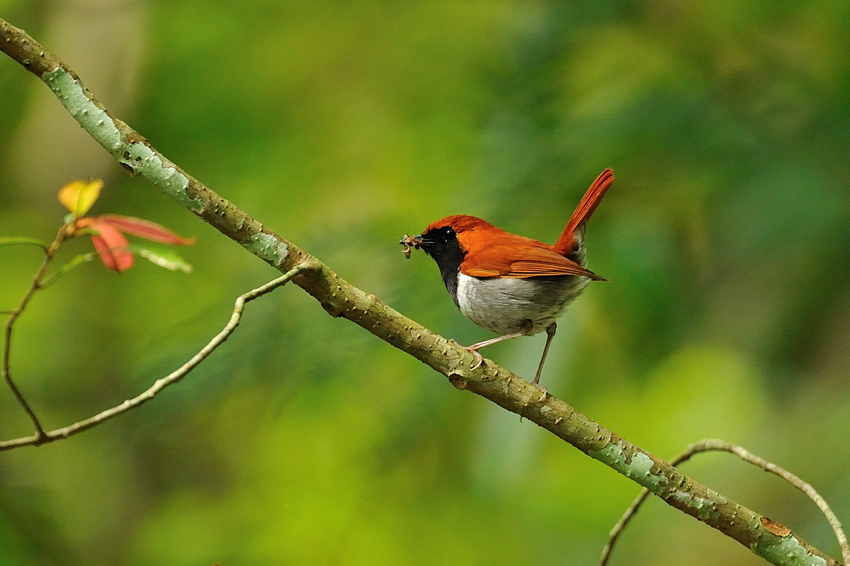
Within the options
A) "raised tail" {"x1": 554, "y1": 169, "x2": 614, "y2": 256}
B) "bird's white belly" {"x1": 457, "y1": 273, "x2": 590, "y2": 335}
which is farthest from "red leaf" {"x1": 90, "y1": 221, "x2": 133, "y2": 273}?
"raised tail" {"x1": 554, "y1": 169, "x2": 614, "y2": 256}

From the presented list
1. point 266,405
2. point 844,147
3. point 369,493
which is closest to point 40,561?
point 266,405

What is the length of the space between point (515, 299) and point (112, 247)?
165cm

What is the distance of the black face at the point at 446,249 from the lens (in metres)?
3.25

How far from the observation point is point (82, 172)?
7.09m

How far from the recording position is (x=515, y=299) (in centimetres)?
303

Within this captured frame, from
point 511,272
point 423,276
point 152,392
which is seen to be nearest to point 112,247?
point 152,392

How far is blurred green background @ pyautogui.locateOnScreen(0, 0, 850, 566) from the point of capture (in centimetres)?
371

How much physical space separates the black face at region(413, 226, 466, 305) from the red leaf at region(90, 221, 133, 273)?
1.65 m

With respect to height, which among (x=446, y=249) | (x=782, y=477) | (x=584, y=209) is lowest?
(x=782, y=477)

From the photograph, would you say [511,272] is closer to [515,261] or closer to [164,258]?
[515,261]

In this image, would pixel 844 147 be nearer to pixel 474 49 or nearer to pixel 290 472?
pixel 474 49

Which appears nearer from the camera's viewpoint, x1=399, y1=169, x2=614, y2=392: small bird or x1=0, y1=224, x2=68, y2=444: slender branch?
x1=0, y1=224, x2=68, y2=444: slender branch

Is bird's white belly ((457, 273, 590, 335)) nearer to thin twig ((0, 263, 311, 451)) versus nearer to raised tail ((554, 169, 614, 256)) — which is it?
raised tail ((554, 169, 614, 256))

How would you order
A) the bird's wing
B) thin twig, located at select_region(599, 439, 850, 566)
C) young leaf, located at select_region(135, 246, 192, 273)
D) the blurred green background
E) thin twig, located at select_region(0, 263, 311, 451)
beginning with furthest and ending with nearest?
the blurred green background
the bird's wing
thin twig, located at select_region(599, 439, 850, 566)
young leaf, located at select_region(135, 246, 192, 273)
thin twig, located at select_region(0, 263, 311, 451)
